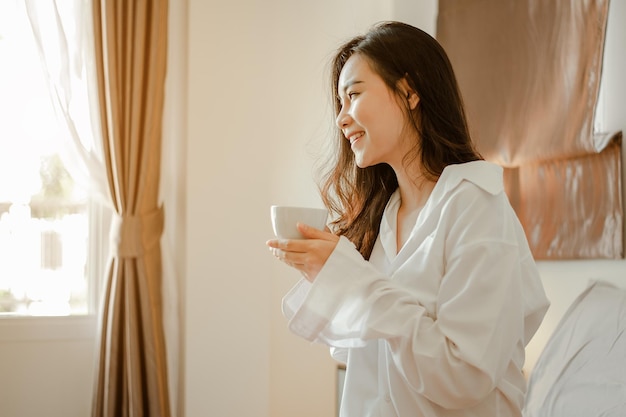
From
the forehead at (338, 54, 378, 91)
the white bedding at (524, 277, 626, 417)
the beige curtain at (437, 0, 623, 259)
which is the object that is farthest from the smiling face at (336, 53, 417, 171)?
the beige curtain at (437, 0, 623, 259)

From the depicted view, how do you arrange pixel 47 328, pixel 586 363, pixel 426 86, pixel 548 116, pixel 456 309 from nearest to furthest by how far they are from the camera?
pixel 456 309 → pixel 426 86 → pixel 586 363 → pixel 548 116 → pixel 47 328

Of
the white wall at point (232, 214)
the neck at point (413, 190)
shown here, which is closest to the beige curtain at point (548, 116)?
the white wall at point (232, 214)

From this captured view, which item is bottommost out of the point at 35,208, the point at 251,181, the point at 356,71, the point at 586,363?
the point at 586,363

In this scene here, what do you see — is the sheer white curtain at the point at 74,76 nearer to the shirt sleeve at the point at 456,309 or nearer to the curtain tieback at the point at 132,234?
the curtain tieback at the point at 132,234

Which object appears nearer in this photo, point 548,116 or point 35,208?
point 548,116

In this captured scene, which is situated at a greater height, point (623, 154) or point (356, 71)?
point (356, 71)

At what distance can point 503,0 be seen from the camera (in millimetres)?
2789

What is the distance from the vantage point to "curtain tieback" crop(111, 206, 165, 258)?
10.9 feet

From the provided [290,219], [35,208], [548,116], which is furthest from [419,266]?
[35,208]

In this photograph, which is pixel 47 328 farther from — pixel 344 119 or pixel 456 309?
pixel 456 309

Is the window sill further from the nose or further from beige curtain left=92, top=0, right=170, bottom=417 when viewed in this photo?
the nose

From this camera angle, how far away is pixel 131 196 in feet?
11.0

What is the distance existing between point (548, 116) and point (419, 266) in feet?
5.00

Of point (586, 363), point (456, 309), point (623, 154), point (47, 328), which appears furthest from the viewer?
point (47, 328)
